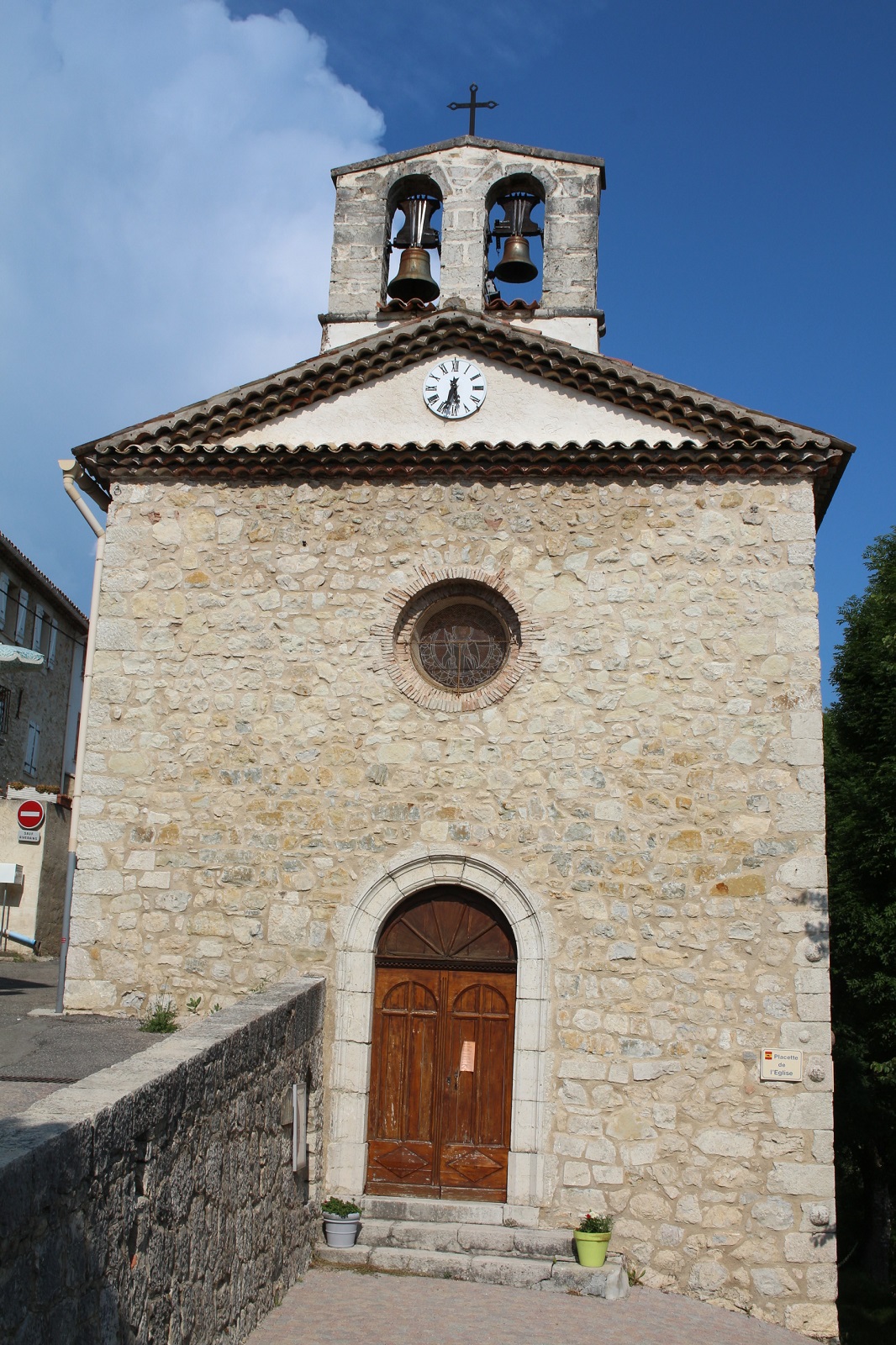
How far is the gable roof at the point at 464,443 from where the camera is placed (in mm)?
8969

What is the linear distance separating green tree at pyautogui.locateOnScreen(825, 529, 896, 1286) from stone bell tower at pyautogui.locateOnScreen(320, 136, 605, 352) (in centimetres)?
460

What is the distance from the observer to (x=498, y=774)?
874cm

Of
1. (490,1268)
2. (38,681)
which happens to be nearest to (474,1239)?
(490,1268)

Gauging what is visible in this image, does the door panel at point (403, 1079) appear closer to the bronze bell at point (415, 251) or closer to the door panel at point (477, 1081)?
the door panel at point (477, 1081)

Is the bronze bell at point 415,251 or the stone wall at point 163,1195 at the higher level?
the bronze bell at point 415,251

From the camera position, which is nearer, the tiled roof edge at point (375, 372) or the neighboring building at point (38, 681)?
the tiled roof edge at point (375, 372)

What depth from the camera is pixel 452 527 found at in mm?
9219

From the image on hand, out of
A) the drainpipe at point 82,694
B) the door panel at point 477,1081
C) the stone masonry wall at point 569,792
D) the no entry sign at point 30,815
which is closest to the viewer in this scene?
the stone masonry wall at point 569,792

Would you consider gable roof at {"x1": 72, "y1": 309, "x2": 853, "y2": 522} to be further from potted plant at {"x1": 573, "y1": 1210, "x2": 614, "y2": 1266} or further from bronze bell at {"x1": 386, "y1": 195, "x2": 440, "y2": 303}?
potted plant at {"x1": 573, "y1": 1210, "x2": 614, "y2": 1266}

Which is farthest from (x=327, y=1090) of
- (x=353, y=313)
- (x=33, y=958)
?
(x=33, y=958)

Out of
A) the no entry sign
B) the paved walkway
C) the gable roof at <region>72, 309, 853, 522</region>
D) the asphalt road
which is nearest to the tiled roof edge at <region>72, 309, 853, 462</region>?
the gable roof at <region>72, 309, 853, 522</region>

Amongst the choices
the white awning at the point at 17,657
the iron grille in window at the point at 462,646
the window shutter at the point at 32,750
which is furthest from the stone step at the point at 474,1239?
the window shutter at the point at 32,750

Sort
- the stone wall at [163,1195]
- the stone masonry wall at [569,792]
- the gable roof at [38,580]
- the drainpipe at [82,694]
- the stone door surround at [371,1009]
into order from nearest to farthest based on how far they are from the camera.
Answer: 1. the stone wall at [163,1195]
2. the stone masonry wall at [569,792]
3. the stone door surround at [371,1009]
4. the drainpipe at [82,694]
5. the gable roof at [38,580]

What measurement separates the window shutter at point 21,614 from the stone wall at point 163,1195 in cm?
1700
